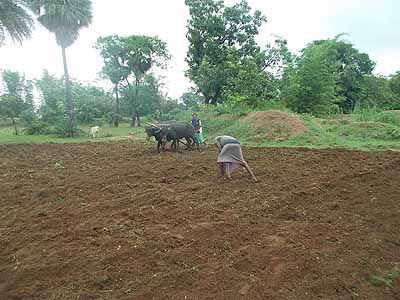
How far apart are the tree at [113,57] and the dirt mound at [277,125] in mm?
19945

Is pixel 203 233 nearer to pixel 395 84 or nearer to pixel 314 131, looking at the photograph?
pixel 314 131

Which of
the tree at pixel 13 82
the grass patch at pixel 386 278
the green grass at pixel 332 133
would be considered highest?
the tree at pixel 13 82

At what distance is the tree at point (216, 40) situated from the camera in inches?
955

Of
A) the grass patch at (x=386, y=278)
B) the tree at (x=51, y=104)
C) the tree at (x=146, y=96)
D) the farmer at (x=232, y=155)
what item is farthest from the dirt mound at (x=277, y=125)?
the tree at (x=146, y=96)

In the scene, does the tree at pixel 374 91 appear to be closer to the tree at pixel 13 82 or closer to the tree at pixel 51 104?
the tree at pixel 51 104

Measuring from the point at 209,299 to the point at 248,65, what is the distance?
67.9 ft

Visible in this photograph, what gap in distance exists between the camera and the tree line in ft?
66.5

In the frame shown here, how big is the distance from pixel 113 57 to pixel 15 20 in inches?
548

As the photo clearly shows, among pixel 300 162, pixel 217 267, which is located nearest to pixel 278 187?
pixel 300 162

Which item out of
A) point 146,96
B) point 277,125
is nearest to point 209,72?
point 277,125

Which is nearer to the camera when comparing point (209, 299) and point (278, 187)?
point (209, 299)

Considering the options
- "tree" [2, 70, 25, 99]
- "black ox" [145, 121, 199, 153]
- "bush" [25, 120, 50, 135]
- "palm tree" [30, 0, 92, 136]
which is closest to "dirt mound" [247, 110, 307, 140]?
"black ox" [145, 121, 199, 153]

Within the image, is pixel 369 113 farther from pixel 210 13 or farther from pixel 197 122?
pixel 210 13

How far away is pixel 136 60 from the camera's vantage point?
103 feet
